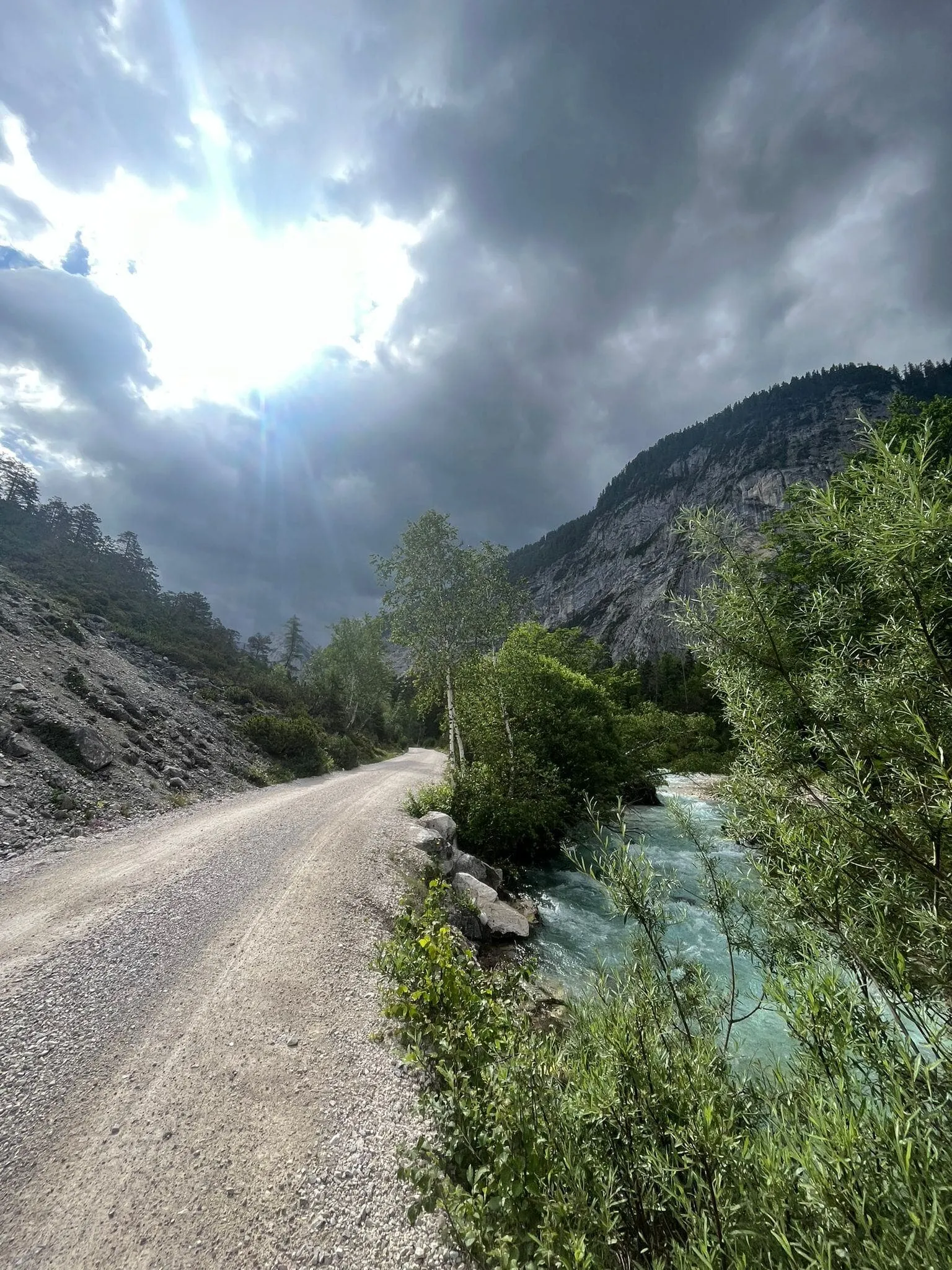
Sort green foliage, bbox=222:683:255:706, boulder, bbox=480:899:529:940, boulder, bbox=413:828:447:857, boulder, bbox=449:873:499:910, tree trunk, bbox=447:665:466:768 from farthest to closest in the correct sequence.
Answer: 1. green foliage, bbox=222:683:255:706
2. tree trunk, bbox=447:665:466:768
3. boulder, bbox=413:828:447:857
4. boulder, bbox=449:873:499:910
5. boulder, bbox=480:899:529:940

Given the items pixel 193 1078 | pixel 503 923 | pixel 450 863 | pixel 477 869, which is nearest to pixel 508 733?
pixel 477 869

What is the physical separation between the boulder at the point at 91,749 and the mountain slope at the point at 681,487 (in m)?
109

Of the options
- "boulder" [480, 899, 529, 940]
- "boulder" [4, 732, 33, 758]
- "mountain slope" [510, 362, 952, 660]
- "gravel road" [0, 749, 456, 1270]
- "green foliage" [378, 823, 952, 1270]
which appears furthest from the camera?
"mountain slope" [510, 362, 952, 660]

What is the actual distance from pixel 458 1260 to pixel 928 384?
230419mm

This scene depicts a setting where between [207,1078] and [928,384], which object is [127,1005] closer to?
[207,1078]

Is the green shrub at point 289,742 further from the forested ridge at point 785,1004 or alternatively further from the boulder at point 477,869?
the forested ridge at point 785,1004

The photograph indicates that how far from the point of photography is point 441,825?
12.2 meters

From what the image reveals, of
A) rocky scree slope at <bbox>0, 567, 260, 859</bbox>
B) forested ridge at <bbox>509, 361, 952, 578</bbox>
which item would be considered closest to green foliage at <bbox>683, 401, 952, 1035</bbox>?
rocky scree slope at <bbox>0, 567, 260, 859</bbox>

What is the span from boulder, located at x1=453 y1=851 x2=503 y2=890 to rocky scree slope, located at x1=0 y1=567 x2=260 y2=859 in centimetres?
745

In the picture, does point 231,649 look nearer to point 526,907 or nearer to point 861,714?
point 526,907

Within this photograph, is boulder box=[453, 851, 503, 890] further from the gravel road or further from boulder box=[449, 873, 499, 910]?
the gravel road

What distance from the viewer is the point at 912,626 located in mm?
2570

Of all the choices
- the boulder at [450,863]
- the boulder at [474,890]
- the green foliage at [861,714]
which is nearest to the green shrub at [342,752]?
the boulder at [450,863]

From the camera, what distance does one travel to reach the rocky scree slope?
980 centimetres
